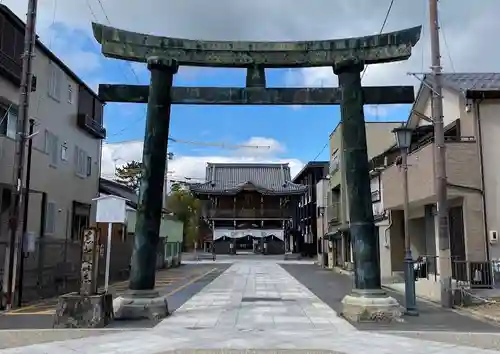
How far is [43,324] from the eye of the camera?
11164mm

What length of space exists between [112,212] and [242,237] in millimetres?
47976

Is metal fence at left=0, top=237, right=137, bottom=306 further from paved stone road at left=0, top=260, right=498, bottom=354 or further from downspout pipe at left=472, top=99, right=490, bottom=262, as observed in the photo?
downspout pipe at left=472, top=99, right=490, bottom=262

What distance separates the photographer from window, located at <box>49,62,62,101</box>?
20.8 metres

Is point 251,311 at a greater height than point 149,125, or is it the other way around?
point 149,125

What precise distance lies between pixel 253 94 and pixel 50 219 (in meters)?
12.4

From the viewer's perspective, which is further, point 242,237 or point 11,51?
point 242,237

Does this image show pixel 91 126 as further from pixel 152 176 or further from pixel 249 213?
pixel 249 213

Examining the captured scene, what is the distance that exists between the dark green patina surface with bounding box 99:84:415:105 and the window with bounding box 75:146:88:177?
40.6 ft

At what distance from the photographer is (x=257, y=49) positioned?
512 inches

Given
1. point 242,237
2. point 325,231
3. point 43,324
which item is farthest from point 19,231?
point 242,237

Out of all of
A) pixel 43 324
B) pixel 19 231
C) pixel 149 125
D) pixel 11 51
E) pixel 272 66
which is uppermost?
pixel 11 51

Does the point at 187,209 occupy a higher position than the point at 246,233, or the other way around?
the point at 187,209

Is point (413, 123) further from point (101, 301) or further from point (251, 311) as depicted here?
point (101, 301)

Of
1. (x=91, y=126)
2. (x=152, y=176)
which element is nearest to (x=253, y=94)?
(x=152, y=176)
